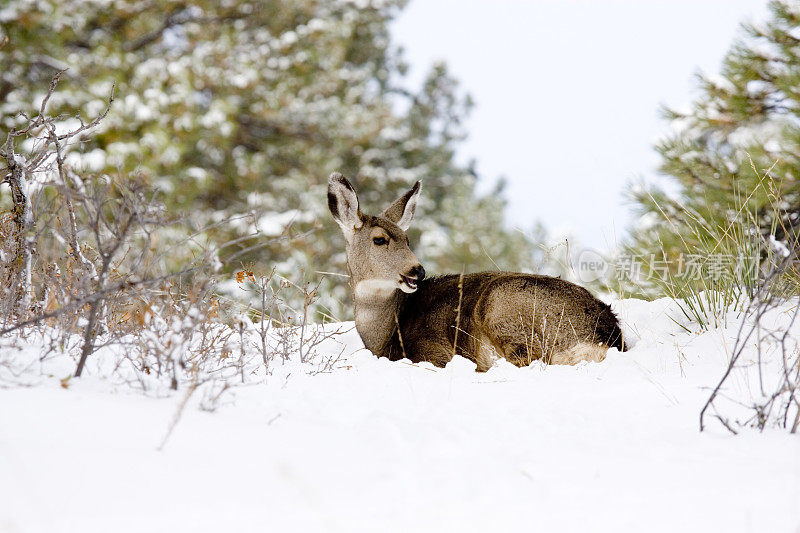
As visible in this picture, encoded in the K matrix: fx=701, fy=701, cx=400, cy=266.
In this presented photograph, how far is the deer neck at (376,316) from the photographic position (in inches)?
220

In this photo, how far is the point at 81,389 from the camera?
3043mm

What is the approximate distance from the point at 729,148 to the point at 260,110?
43.7 feet

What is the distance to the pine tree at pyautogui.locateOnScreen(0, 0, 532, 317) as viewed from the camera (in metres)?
12.8

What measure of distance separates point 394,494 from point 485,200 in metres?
26.0

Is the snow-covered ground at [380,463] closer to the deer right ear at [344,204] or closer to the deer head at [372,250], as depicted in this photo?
the deer head at [372,250]

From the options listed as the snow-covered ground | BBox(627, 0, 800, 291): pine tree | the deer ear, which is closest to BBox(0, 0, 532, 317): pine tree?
the deer ear

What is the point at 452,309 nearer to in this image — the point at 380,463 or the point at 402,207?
the point at 402,207

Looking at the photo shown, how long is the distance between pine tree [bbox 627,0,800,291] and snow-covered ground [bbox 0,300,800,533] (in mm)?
3514

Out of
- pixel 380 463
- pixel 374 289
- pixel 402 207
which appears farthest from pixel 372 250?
pixel 380 463

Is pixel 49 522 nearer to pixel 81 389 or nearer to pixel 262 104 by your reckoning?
pixel 81 389

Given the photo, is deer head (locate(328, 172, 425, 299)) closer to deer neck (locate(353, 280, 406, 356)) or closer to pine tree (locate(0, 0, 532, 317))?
deer neck (locate(353, 280, 406, 356))

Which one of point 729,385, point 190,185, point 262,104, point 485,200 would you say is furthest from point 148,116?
point 485,200

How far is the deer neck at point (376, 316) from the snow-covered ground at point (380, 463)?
1889 millimetres

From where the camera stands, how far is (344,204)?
18.9 ft
